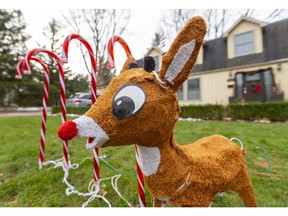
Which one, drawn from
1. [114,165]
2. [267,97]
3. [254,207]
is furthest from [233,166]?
[267,97]

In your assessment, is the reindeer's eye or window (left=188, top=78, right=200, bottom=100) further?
window (left=188, top=78, right=200, bottom=100)

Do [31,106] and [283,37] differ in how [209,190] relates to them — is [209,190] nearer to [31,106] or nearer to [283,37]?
[283,37]

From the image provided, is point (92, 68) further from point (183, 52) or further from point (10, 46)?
point (10, 46)

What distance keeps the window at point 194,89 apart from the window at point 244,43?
2049 millimetres

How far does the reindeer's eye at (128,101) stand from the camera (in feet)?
2.77

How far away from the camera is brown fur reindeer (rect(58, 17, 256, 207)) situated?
0.84 meters

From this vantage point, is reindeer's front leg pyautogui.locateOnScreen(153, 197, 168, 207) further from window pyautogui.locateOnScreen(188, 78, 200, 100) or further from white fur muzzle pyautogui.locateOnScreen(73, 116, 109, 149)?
window pyautogui.locateOnScreen(188, 78, 200, 100)

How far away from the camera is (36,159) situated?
9.46 ft

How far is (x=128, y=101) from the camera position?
0.85 m

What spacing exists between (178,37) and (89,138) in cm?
55

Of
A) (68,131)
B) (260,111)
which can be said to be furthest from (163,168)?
(260,111)

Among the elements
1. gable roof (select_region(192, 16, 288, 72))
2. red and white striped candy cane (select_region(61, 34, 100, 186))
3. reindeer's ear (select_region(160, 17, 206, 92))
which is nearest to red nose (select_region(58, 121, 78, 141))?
reindeer's ear (select_region(160, 17, 206, 92))

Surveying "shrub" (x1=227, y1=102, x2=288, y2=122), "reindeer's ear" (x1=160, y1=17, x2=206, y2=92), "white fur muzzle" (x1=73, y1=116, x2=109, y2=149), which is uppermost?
"reindeer's ear" (x1=160, y1=17, x2=206, y2=92)

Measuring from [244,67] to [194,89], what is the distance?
2285 mm
